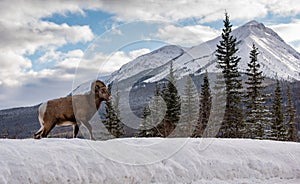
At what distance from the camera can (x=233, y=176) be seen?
10.1m

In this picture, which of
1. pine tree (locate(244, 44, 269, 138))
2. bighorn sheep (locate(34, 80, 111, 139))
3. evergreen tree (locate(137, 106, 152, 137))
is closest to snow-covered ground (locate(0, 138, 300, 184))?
bighorn sheep (locate(34, 80, 111, 139))

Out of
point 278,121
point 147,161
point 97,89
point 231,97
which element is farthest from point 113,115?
point 278,121

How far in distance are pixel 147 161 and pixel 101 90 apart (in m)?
2.82

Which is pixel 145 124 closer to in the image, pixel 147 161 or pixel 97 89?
pixel 97 89

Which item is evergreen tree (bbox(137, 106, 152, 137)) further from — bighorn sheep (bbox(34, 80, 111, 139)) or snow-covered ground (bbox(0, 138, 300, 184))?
snow-covered ground (bbox(0, 138, 300, 184))

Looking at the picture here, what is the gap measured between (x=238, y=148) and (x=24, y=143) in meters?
6.14

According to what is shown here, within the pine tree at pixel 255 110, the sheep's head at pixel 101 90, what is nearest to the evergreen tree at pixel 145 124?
the sheep's head at pixel 101 90

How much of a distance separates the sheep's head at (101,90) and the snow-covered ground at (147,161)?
1400 mm

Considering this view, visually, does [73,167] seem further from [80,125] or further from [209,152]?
[209,152]

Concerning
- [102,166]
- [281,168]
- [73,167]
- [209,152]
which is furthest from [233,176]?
[73,167]

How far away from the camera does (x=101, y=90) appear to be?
1101 centimetres

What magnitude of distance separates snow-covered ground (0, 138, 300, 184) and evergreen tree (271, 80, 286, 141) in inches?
998

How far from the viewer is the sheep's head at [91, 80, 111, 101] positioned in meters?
11.0

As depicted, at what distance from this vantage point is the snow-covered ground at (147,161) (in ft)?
25.3
